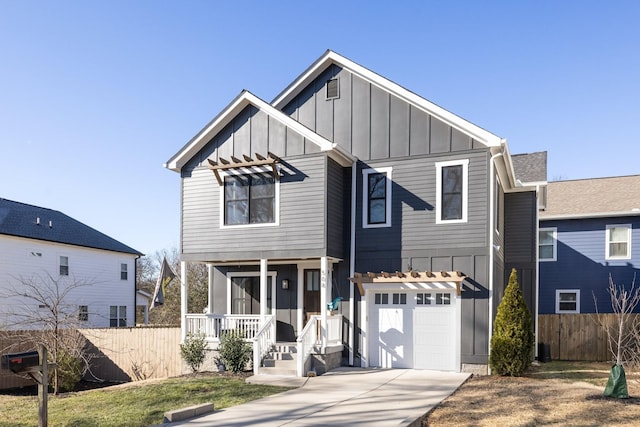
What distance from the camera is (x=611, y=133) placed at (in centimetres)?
2022

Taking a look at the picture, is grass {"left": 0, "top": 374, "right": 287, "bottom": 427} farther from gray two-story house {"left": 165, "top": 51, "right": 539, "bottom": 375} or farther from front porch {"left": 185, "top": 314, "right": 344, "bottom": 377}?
gray two-story house {"left": 165, "top": 51, "right": 539, "bottom": 375}

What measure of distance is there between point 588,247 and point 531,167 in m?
5.22

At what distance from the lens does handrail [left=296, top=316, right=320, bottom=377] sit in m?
11.8

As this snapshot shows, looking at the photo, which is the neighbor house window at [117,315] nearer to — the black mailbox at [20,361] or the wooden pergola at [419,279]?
the wooden pergola at [419,279]

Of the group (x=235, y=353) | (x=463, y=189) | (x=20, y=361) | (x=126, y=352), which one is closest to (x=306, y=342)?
(x=235, y=353)

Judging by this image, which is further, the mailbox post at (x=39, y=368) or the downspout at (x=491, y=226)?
the downspout at (x=491, y=226)

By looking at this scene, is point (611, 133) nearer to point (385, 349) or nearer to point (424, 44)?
point (424, 44)

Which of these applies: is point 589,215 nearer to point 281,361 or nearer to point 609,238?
point 609,238

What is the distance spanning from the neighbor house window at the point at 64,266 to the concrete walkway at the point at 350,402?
52.7ft

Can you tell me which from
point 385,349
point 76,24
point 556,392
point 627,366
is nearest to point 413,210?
point 385,349

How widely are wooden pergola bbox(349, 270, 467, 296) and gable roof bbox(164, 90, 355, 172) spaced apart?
319 cm

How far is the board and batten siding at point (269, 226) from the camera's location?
12797 mm

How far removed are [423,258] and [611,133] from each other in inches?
489

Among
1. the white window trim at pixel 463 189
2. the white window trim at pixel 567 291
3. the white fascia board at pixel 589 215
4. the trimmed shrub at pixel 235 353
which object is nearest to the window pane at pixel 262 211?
the trimmed shrub at pixel 235 353
